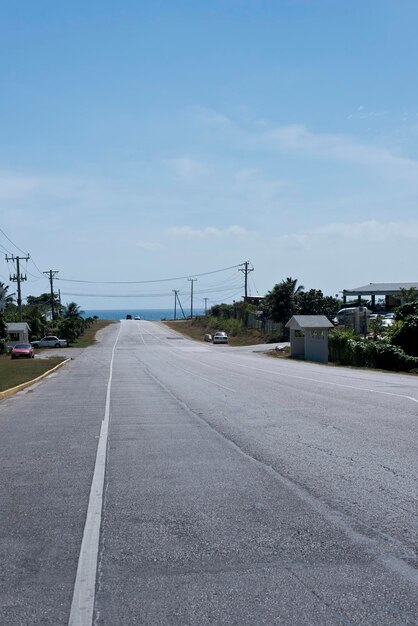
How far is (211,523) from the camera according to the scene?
697 cm

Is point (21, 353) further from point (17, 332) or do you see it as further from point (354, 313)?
point (354, 313)

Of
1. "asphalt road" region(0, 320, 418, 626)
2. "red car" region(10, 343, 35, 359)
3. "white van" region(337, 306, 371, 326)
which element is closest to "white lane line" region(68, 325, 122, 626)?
"asphalt road" region(0, 320, 418, 626)

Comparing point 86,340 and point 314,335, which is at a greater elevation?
point 314,335

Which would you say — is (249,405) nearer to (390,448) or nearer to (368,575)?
(390,448)

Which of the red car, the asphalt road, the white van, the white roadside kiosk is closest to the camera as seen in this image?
the asphalt road

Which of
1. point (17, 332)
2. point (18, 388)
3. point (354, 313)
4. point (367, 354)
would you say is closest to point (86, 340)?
point (17, 332)

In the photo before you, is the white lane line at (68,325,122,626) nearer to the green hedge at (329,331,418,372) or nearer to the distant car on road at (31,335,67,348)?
the green hedge at (329,331,418,372)

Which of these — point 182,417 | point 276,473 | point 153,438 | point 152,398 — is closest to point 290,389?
point 152,398

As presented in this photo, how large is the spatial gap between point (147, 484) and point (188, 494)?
806 millimetres

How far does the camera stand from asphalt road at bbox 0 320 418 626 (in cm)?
499

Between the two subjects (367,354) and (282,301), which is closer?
(367,354)

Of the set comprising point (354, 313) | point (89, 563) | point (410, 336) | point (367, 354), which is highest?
point (354, 313)

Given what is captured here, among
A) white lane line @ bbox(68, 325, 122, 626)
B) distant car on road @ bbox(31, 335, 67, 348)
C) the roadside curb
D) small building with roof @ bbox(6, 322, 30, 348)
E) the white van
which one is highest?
the white van

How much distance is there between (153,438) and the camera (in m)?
12.8
